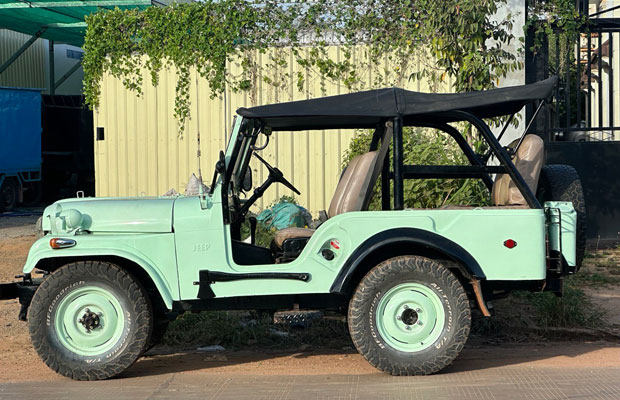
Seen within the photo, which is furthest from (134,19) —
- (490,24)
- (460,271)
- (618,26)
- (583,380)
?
(583,380)

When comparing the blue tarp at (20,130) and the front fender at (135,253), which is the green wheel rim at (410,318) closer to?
the front fender at (135,253)

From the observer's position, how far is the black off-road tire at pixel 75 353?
19.0 feet

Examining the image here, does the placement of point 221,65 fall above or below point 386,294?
above

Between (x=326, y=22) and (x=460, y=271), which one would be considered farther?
(x=326, y=22)

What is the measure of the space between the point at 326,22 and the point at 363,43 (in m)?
0.62

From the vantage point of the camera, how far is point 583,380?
18.7 feet

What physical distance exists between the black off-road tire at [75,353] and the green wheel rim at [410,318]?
5.57ft

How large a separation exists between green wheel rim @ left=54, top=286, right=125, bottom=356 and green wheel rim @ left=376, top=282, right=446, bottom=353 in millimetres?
1885

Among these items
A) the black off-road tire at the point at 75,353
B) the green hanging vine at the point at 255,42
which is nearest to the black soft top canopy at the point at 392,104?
the black off-road tire at the point at 75,353

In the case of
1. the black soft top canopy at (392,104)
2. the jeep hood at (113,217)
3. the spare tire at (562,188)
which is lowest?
the jeep hood at (113,217)

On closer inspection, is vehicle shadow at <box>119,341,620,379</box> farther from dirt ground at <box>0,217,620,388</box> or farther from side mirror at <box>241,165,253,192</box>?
side mirror at <box>241,165,253,192</box>

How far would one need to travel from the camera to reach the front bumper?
5.98 m

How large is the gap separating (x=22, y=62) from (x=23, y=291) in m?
21.0

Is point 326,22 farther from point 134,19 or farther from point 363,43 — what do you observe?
point 134,19
